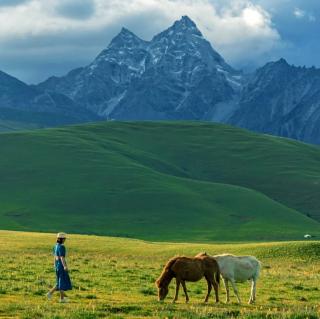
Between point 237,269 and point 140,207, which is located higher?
point 140,207

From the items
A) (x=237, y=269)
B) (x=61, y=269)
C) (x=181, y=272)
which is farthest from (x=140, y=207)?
(x=181, y=272)

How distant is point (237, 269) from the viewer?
3045 cm

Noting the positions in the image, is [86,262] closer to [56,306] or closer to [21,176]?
[56,306]

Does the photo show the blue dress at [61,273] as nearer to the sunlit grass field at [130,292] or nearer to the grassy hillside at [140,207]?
the sunlit grass field at [130,292]

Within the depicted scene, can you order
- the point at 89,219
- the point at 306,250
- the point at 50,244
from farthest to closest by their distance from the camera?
the point at 89,219 < the point at 50,244 < the point at 306,250

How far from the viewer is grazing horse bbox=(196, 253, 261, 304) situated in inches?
1180

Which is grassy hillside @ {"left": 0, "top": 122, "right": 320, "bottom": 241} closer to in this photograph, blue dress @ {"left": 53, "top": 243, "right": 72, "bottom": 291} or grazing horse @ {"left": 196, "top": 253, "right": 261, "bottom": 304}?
grazing horse @ {"left": 196, "top": 253, "right": 261, "bottom": 304}

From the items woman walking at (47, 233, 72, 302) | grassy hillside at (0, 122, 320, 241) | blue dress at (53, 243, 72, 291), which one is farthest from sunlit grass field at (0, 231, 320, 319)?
grassy hillside at (0, 122, 320, 241)

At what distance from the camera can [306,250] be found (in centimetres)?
6412

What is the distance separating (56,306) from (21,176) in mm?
167748

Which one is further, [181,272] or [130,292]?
[130,292]

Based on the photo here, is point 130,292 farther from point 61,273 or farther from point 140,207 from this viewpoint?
point 140,207

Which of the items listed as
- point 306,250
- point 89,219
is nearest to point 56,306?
point 306,250

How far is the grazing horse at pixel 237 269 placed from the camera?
2997 cm
